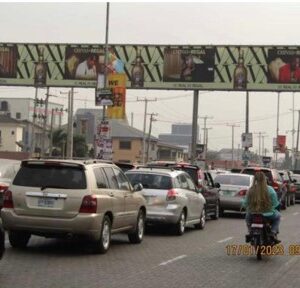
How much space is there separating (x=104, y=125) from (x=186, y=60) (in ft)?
62.8

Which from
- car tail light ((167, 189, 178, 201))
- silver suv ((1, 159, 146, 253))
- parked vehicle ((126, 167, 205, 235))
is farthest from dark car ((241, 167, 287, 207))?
silver suv ((1, 159, 146, 253))

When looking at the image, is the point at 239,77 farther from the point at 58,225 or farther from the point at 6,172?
the point at 58,225

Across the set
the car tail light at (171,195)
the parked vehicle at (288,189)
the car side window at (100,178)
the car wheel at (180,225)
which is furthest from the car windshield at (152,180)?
the parked vehicle at (288,189)

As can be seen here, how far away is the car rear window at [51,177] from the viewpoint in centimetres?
1224

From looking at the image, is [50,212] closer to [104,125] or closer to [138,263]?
[138,263]

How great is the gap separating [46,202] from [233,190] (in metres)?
13.0

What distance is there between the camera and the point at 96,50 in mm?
44156

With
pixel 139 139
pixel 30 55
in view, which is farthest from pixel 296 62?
pixel 139 139

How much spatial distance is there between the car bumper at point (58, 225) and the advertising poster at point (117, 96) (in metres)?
14.2

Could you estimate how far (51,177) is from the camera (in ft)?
40.7

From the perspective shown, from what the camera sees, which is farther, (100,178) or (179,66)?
(179,66)

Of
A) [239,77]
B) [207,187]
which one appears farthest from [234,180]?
[239,77]

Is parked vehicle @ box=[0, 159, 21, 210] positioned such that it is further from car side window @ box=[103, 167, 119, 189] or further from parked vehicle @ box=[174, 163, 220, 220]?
parked vehicle @ box=[174, 163, 220, 220]

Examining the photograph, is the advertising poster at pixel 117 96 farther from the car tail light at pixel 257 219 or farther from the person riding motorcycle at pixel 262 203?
the car tail light at pixel 257 219
